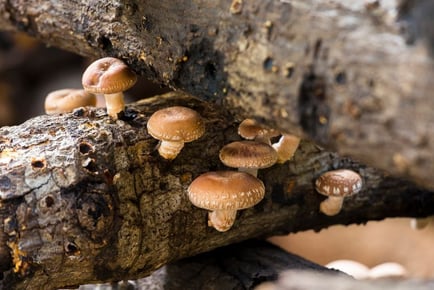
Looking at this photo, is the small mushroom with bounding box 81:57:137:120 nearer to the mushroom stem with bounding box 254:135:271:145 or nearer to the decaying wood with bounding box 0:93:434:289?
the decaying wood with bounding box 0:93:434:289

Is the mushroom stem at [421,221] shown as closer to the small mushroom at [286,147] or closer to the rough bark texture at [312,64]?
the small mushroom at [286,147]

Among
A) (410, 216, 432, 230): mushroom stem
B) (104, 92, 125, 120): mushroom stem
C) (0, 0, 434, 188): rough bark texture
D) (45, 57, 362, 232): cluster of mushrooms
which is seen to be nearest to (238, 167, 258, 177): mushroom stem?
(45, 57, 362, 232): cluster of mushrooms

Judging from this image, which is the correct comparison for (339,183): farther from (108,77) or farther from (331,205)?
(108,77)

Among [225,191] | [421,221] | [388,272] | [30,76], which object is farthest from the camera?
[30,76]

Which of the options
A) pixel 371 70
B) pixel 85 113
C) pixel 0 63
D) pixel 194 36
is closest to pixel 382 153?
pixel 371 70

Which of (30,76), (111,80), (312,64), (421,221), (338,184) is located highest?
(312,64)

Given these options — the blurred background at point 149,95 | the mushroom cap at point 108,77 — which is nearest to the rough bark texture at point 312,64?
the mushroom cap at point 108,77

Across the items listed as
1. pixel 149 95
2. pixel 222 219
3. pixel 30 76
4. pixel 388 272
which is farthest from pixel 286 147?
pixel 30 76
